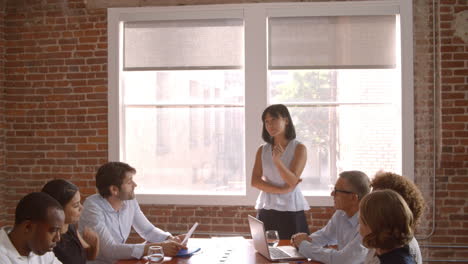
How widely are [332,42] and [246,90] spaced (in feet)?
3.20

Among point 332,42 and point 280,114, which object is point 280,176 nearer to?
point 280,114

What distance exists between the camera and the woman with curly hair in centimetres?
265

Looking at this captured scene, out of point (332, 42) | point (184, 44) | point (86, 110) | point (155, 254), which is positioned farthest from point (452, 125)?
point (86, 110)

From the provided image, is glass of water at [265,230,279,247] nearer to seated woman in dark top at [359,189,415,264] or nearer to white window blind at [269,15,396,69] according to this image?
seated woman in dark top at [359,189,415,264]

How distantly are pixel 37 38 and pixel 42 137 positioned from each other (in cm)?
105

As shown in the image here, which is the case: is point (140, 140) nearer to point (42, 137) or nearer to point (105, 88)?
point (105, 88)

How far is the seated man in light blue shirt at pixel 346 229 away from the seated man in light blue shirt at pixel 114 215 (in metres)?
0.79

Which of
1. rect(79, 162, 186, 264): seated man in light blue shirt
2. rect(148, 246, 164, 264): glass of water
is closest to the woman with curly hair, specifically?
rect(148, 246, 164, 264): glass of water

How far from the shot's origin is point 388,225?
92.8 inches

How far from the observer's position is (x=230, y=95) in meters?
5.84

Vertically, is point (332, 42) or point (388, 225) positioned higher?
point (332, 42)

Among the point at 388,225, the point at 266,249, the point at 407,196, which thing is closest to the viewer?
the point at 388,225

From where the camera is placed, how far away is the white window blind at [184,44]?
Answer: 19.0 ft

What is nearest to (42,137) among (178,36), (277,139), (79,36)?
(79,36)
